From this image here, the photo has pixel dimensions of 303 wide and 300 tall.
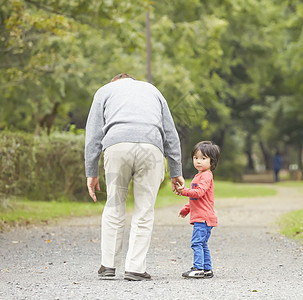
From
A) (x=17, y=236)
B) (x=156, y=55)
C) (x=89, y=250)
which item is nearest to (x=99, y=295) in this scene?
(x=89, y=250)

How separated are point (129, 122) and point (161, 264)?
2.04 metres

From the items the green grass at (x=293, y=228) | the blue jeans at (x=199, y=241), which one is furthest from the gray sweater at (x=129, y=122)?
the green grass at (x=293, y=228)

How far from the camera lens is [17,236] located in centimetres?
976

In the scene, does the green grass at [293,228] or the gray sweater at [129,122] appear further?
the green grass at [293,228]

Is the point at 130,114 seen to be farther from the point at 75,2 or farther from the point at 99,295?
the point at 75,2

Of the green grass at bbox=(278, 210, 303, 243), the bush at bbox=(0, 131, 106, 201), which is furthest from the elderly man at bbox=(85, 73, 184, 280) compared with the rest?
the bush at bbox=(0, 131, 106, 201)

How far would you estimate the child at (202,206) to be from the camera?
5.84 m

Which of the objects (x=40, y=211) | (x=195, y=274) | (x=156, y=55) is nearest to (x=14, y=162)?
(x=40, y=211)

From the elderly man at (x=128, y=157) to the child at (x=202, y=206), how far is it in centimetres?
Answer: 36

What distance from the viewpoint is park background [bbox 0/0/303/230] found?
45.2 ft

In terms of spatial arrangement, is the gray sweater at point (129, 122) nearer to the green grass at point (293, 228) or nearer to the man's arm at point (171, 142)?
the man's arm at point (171, 142)

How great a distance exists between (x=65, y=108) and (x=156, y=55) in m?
4.44

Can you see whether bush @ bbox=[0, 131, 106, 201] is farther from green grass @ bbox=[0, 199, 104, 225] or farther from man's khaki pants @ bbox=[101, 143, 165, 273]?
man's khaki pants @ bbox=[101, 143, 165, 273]

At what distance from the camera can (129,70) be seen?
2594cm
